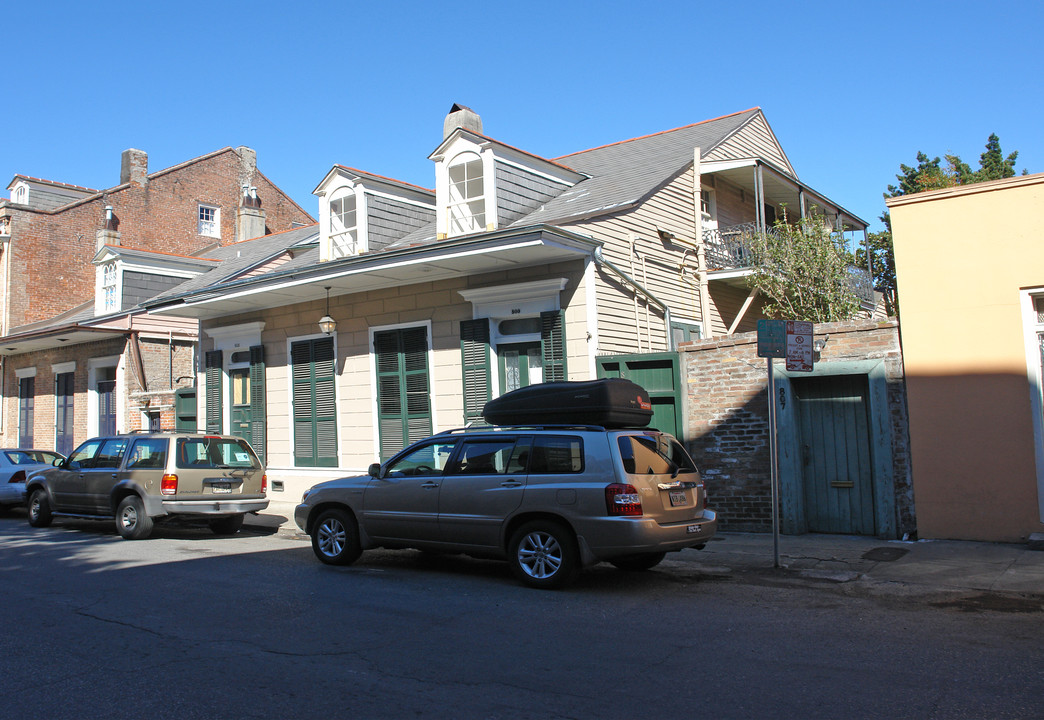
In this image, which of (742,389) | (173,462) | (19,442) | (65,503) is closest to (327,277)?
(173,462)

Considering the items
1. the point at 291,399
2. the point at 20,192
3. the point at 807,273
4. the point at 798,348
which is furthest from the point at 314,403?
the point at 20,192

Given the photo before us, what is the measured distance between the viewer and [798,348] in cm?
879

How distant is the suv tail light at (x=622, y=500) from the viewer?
742 cm

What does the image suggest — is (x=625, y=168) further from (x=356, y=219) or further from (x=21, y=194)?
(x=21, y=194)

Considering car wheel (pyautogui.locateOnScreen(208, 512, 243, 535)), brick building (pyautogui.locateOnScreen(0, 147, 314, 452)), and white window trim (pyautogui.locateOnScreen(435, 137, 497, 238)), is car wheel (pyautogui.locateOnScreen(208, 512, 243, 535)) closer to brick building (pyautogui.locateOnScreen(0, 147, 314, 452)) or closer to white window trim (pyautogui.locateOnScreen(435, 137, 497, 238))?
white window trim (pyautogui.locateOnScreen(435, 137, 497, 238))

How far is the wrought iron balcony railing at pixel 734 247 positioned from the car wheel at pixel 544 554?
9.62 meters

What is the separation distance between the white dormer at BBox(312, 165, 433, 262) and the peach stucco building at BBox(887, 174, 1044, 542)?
9.61 metres

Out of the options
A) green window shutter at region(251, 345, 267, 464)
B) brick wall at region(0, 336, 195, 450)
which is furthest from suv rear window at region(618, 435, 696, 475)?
brick wall at region(0, 336, 195, 450)

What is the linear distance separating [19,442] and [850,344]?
84.1ft

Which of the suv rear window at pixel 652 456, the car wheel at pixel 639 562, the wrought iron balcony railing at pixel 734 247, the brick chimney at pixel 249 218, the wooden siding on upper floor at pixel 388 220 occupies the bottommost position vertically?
the car wheel at pixel 639 562

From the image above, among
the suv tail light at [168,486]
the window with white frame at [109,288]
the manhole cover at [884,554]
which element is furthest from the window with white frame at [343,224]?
the manhole cover at [884,554]

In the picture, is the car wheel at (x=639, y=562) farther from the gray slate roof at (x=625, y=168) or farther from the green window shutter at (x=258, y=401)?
the green window shutter at (x=258, y=401)

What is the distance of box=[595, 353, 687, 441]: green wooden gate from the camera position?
11805 mm

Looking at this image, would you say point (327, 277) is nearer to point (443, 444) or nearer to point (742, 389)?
point (443, 444)
